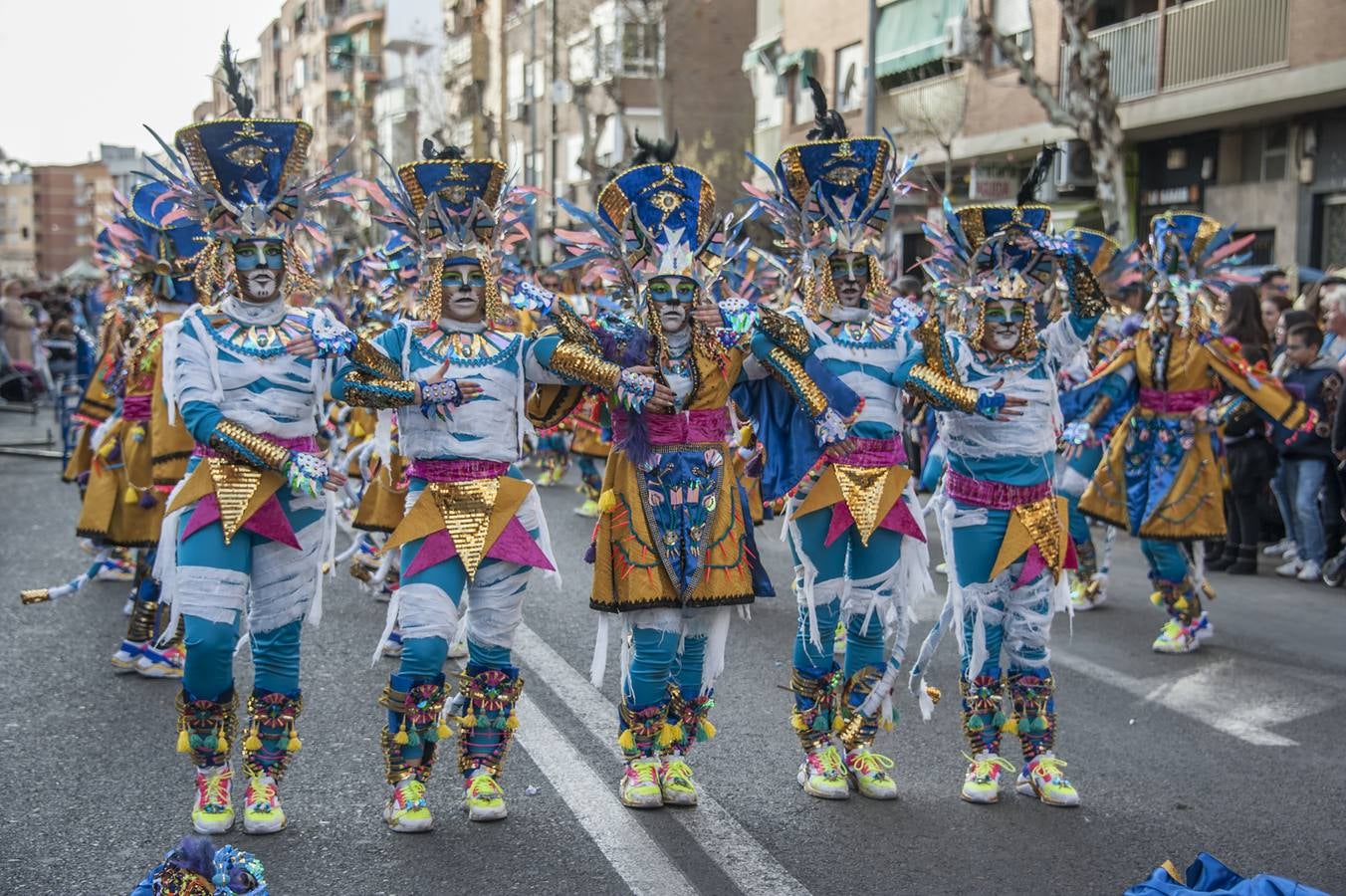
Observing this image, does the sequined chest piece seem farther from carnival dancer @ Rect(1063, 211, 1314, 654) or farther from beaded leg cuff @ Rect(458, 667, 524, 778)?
carnival dancer @ Rect(1063, 211, 1314, 654)

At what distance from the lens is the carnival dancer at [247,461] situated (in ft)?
16.9

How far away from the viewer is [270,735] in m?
5.20

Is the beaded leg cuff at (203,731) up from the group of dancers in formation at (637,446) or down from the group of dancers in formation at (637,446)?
down

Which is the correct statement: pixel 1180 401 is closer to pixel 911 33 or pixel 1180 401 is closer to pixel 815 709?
pixel 815 709

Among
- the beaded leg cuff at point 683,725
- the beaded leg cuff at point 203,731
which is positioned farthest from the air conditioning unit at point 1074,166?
the beaded leg cuff at point 203,731

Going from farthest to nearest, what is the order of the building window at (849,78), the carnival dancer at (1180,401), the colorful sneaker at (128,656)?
the building window at (849,78) → the carnival dancer at (1180,401) → the colorful sneaker at (128,656)

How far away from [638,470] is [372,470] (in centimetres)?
307

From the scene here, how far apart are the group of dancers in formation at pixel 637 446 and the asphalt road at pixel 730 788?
183 millimetres

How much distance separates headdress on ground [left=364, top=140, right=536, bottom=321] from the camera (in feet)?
17.5

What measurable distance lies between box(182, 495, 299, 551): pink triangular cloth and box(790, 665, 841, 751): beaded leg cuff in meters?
1.95

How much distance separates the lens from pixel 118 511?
793 cm

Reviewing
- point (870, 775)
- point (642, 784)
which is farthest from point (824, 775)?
point (642, 784)

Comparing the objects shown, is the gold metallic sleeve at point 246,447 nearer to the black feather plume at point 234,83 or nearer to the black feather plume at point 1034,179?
the black feather plume at point 234,83

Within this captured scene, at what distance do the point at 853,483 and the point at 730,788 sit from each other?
4.03 ft
